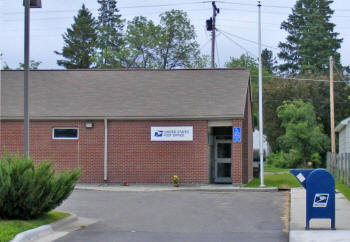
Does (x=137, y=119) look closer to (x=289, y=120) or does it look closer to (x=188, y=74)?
(x=188, y=74)

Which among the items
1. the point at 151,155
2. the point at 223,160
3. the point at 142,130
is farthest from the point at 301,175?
the point at 223,160

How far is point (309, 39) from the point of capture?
70.2 m

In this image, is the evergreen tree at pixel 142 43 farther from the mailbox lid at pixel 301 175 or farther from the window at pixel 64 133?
the mailbox lid at pixel 301 175

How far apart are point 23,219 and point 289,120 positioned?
125ft

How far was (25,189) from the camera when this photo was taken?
11523 mm

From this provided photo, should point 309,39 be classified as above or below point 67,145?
above

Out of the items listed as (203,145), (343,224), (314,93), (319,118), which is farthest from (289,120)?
(343,224)

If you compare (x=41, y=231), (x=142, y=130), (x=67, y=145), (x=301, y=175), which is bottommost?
(x=41, y=231)

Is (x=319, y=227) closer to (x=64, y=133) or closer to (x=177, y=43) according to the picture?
(x=64, y=133)

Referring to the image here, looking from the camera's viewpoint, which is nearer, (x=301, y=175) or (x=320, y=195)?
(x=320, y=195)

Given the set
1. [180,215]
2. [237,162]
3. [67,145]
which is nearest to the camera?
[180,215]

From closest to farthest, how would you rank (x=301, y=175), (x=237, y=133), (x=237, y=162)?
(x=301, y=175) → (x=237, y=133) → (x=237, y=162)

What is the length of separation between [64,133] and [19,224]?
13.6 metres

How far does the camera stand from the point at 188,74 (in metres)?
27.1
